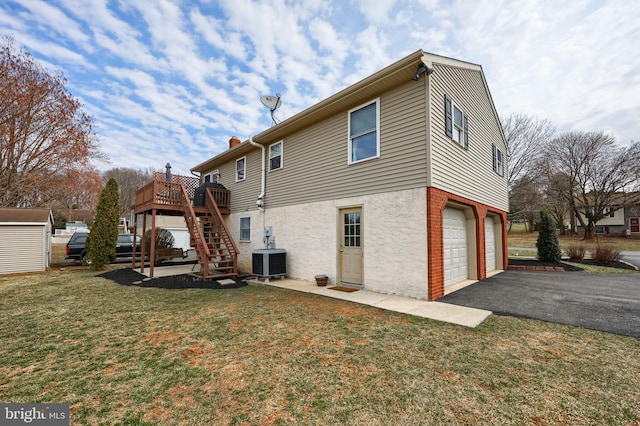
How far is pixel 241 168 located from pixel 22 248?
924 centimetres

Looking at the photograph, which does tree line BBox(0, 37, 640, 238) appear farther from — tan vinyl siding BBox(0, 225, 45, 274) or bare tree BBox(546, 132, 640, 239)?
tan vinyl siding BBox(0, 225, 45, 274)

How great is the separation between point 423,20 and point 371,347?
942 cm

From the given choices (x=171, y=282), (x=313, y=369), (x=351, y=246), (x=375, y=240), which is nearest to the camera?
(x=313, y=369)

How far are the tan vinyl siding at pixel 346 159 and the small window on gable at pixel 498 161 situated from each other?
21.2 feet

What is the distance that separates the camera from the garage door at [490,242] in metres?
10.1

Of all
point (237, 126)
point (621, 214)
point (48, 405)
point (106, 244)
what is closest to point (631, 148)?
point (621, 214)

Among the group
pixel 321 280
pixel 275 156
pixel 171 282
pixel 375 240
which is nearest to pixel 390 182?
pixel 375 240

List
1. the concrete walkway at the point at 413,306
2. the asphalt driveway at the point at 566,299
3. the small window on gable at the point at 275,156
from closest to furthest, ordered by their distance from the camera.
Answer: the asphalt driveway at the point at 566,299 → the concrete walkway at the point at 413,306 → the small window on gable at the point at 275,156

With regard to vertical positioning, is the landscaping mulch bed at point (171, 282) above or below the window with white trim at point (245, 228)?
below

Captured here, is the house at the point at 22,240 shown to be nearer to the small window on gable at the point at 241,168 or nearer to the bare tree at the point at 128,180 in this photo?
the small window on gable at the point at 241,168

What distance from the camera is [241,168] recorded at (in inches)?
458

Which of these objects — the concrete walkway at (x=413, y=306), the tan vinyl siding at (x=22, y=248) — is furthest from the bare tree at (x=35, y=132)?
the concrete walkway at (x=413, y=306)

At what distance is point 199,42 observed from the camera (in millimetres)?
9898

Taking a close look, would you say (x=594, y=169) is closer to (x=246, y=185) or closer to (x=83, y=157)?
(x=246, y=185)
